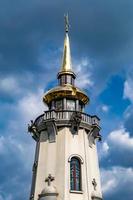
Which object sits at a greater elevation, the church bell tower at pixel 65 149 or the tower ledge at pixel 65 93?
the tower ledge at pixel 65 93

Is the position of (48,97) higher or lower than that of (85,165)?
higher

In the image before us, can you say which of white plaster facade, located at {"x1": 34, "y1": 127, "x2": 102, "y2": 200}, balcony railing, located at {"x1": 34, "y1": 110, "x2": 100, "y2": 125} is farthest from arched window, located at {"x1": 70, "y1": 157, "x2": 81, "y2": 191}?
balcony railing, located at {"x1": 34, "y1": 110, "x2": 100, "y2": 125}

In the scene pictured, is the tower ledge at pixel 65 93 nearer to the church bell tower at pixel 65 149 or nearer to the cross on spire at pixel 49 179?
the church bell tower at pixel 65 149

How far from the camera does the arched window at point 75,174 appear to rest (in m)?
31.6

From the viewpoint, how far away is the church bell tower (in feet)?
103

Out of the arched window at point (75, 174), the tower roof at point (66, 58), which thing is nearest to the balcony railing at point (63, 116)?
the arched window at point (75, 174)

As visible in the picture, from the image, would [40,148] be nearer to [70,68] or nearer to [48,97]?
[48,97]

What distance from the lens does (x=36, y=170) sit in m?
33.5

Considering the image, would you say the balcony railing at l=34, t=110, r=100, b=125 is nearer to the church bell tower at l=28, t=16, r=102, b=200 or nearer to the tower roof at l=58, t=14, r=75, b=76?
the church bell tower at l=28, t=16, r=102, b=200

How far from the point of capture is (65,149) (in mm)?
33031

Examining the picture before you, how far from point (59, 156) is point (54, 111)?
494 centimetres

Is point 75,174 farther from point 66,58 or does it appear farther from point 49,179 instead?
point 66,58

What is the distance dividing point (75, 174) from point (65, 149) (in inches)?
100

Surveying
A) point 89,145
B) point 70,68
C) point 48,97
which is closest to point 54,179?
point 89,145
